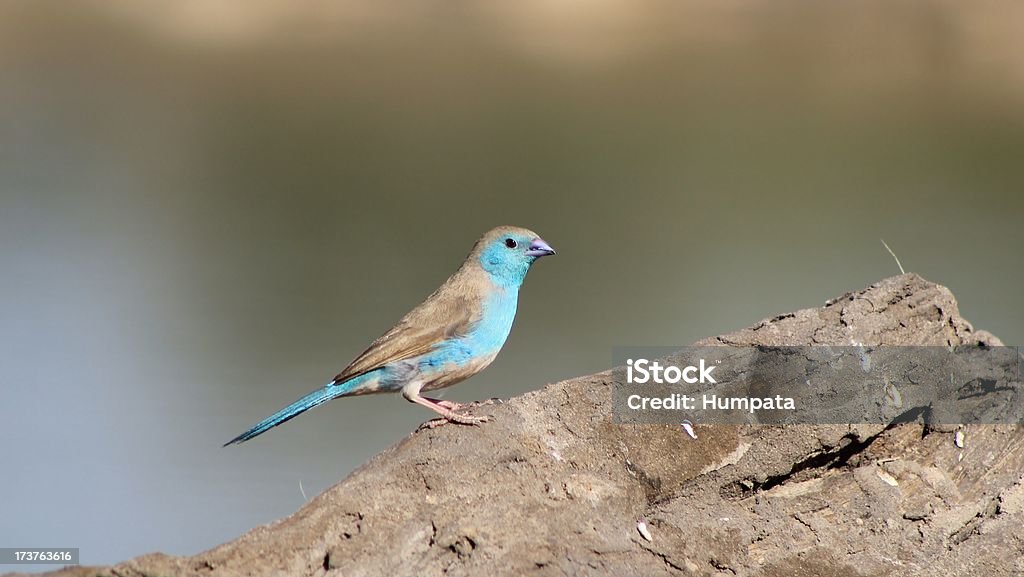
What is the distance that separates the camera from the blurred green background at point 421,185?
8789 millimetres

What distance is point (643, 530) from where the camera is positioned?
4.61 metres

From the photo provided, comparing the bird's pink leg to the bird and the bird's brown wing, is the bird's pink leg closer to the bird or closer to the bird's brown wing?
the bird

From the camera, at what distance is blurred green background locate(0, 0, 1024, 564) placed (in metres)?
8.79

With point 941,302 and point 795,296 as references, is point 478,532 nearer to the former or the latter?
point 941,302

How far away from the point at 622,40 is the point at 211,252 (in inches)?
302

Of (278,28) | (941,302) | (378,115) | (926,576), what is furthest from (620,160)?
(926,576)

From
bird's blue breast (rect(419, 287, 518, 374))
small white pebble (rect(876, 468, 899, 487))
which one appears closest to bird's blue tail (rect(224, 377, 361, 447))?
bird's blue breast (rect(419, 287, 518, 374))

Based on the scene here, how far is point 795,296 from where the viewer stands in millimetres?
9844

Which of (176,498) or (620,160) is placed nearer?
(176,498)

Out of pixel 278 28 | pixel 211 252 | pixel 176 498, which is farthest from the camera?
pixel 278 28

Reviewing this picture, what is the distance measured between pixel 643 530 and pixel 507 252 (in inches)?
74.3

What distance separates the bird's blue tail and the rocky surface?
83cm

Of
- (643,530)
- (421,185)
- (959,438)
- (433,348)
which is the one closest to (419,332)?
(433,348)

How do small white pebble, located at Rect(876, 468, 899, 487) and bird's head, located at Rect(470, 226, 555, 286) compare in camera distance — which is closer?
small white pebble, located at Rect(876, 468, 899, 487)
